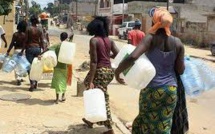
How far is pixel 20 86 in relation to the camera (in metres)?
9.98

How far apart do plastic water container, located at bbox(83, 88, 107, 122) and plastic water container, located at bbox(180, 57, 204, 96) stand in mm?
1072

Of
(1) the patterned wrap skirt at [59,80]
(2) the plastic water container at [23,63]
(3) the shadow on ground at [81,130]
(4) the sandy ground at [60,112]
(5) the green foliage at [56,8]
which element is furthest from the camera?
(5) the green foliage at [56,8]

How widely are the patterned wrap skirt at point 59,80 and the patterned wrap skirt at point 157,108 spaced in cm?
372

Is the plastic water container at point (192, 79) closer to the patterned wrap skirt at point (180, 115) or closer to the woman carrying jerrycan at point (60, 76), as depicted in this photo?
the patterned wrap skirt at point (180, 115)

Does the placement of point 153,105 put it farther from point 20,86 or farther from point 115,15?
point 115,15

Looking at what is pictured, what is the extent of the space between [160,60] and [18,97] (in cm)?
492

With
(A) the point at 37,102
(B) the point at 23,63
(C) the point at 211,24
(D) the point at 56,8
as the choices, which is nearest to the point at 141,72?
(A) the point at 37,102

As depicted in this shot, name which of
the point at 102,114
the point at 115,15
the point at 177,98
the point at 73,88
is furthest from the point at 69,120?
the point at 115,15

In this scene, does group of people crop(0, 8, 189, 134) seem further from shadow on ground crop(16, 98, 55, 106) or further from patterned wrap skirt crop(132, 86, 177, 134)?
shadow on ground crop(16, 98, 55, 106)

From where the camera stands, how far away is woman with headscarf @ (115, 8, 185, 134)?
420 centimetres

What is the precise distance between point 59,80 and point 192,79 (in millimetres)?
3567

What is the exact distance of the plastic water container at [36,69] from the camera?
8883 mm

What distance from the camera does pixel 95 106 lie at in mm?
5301

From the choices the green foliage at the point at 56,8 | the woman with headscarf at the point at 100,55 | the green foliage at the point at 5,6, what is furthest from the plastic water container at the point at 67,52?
the green foliage at the point at 56,8
